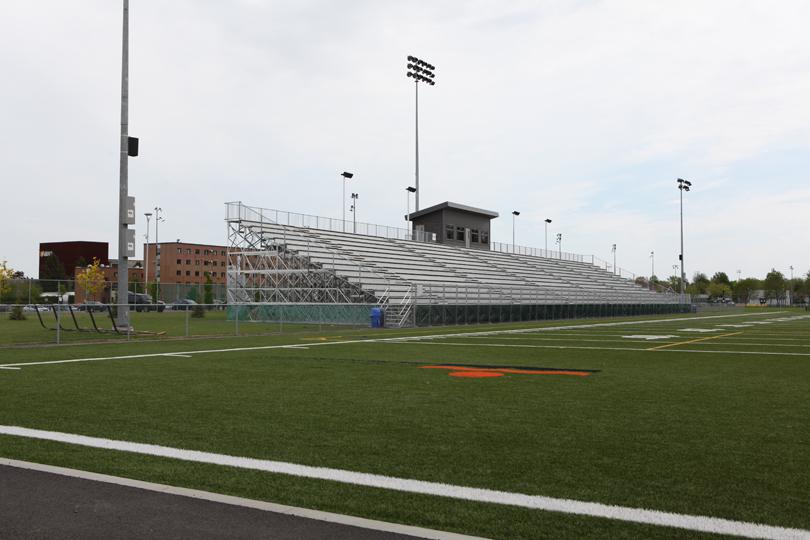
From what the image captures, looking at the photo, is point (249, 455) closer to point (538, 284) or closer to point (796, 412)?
point (796, 412)

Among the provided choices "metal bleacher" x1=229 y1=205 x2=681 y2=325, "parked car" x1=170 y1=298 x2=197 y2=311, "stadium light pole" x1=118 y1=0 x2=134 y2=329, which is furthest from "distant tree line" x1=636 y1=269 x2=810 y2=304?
"stadium light pole" x1=118 y1=0 x2=134 y2=329

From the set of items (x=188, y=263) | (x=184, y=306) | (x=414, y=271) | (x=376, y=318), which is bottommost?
(x=376, y=318)

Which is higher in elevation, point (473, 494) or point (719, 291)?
point (719, 291)

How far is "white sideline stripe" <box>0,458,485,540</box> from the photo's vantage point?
153 inches

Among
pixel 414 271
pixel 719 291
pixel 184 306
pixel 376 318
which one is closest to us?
pixel 184 306

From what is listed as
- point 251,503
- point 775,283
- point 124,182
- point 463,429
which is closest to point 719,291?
point 775,283

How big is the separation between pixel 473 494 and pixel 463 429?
2.16 metres

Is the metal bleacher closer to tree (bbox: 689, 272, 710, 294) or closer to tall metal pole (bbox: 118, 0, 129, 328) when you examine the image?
tall metal pole (bbox: 118, 0, 129, 328)

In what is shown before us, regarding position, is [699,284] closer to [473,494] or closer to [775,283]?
[775,283]

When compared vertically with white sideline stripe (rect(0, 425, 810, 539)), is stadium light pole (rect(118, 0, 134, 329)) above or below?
above

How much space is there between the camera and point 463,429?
6754 millimetres

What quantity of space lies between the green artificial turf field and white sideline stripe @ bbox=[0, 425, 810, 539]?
0.33 ft

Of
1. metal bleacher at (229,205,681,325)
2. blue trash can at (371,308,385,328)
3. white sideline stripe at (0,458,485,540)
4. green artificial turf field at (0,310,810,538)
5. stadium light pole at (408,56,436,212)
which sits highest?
stadium light pole at (408,56,436,212)

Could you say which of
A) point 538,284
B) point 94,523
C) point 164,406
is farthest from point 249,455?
point 538,284
